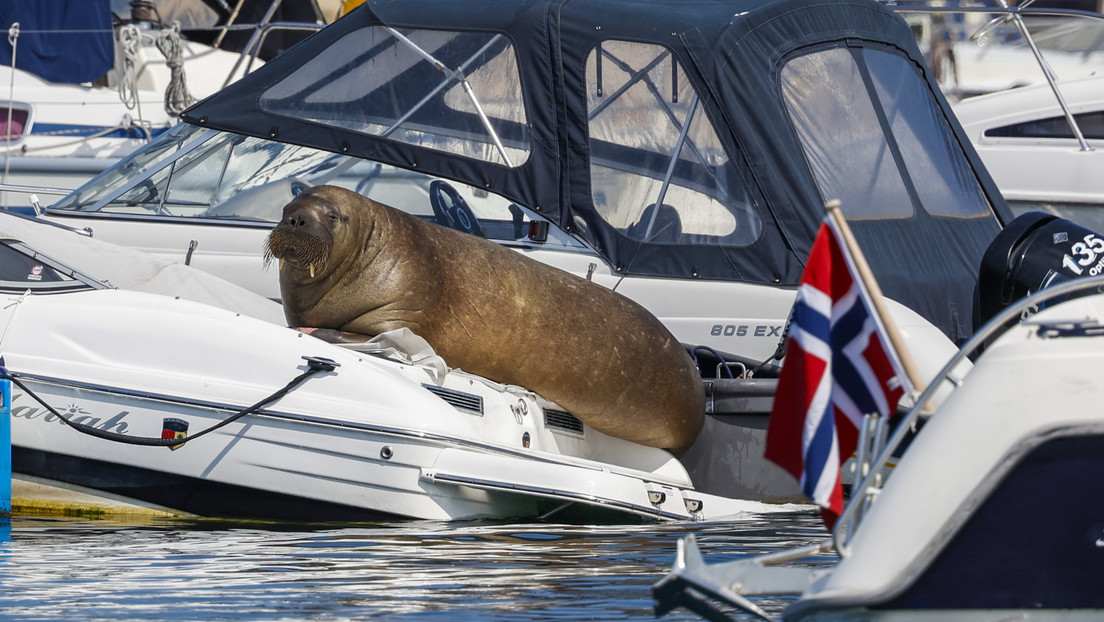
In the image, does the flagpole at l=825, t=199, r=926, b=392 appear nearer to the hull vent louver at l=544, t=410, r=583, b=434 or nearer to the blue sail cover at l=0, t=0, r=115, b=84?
the hull vent louver at l=544, t=410, r=583, b=434

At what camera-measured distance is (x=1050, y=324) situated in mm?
3857

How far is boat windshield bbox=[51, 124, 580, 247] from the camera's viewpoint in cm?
946

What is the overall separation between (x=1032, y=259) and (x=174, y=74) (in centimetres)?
1063

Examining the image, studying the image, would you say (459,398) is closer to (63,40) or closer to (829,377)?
(829,377)

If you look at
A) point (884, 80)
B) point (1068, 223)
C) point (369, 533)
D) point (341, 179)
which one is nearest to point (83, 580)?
point (369, 533)

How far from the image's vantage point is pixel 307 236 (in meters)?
7.39

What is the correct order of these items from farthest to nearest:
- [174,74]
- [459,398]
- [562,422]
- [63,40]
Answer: [63,40] → [174,74] → [562,422] → [459,398]

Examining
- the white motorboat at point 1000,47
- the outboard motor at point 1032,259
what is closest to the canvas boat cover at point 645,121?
the outboard motor at point 1032,259

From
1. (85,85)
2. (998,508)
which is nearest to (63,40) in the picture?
(85,85)

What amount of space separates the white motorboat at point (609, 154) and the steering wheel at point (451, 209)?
0.04 feet

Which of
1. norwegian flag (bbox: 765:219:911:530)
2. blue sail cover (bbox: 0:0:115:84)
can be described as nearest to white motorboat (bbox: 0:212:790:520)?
norwegian flag (bbox: 765:219:911:530)

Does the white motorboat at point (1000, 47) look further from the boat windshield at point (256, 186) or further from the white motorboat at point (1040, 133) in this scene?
the boat windshield at point (256, 186)

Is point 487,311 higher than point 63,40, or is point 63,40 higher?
point 63,40

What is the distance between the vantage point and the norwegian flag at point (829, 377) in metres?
4.06
